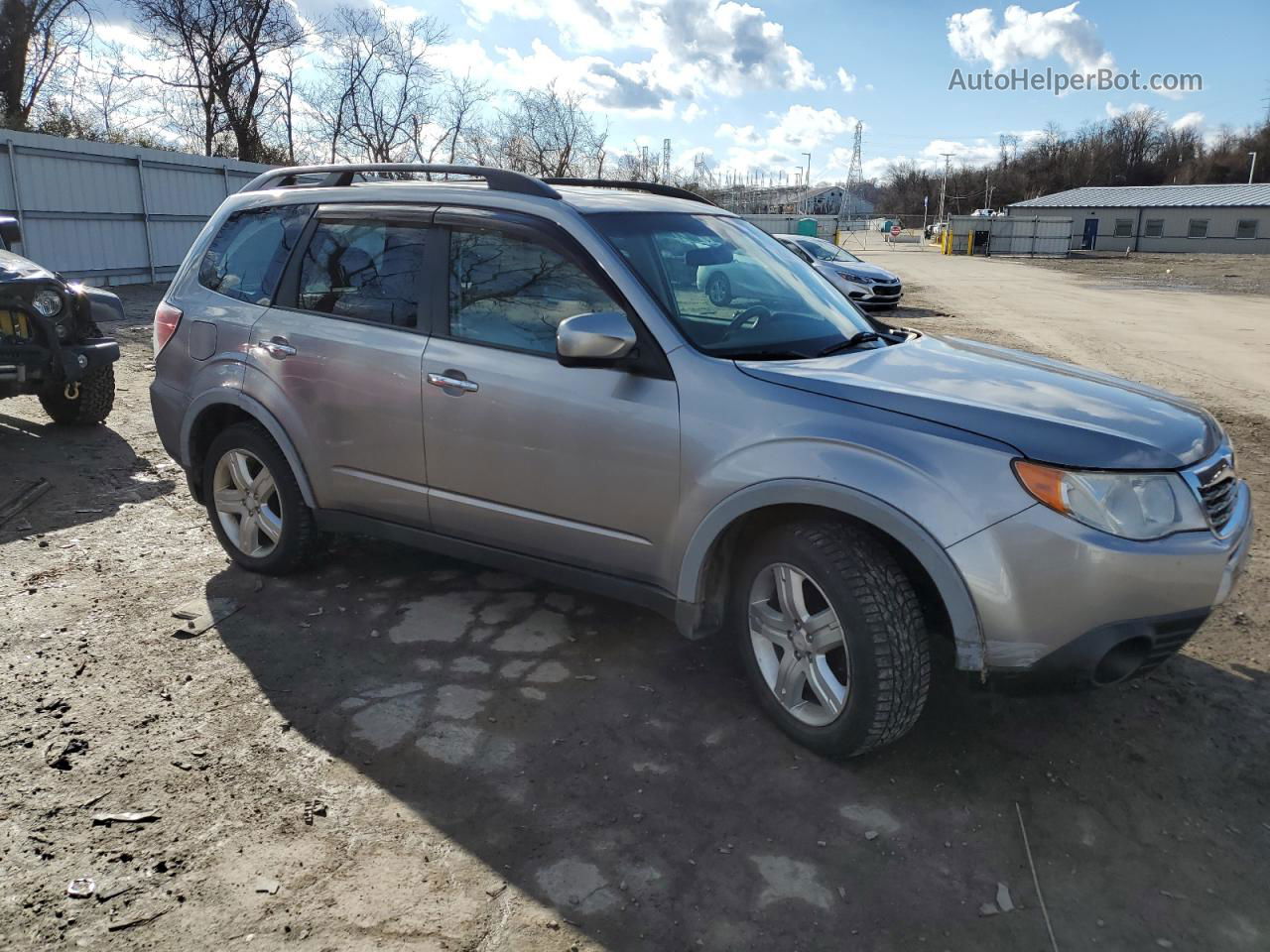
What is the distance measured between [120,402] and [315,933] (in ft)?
25.1

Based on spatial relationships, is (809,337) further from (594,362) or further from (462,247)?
(462,247)

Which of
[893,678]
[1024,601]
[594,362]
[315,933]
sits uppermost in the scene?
[594,362]

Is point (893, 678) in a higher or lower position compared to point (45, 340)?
lower

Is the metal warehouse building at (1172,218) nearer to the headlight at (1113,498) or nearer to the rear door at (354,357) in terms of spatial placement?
the headlight at (1113,498)

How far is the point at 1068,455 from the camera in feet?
8.81

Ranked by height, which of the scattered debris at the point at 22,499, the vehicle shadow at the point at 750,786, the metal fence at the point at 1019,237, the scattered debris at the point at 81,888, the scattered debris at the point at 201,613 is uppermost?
the metal fence at the point at 1019,237

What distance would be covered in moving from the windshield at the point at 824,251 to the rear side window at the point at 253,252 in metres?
15.8

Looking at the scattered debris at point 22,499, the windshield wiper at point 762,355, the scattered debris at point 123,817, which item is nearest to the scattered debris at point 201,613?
the scattered debris at point 123,817

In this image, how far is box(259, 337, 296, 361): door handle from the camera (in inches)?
165

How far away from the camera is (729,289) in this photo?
3.74m

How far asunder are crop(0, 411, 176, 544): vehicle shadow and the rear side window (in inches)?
75.3

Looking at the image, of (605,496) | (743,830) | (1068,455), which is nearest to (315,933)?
(743,830)

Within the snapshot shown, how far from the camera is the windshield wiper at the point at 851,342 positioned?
139 inches

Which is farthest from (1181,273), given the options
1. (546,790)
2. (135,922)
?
(135,922)
